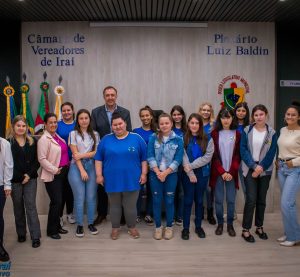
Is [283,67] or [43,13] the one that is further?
[283,67]

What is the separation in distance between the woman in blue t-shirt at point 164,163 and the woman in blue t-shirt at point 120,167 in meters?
0.13

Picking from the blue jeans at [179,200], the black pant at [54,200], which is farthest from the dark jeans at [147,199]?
the black pant at [54,200]

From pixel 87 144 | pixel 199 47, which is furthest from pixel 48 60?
pixel 87 144

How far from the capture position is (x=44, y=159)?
352cm

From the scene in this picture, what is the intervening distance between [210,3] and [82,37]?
101 inches

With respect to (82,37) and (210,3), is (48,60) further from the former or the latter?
(210,3)

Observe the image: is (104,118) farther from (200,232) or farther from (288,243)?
(288,243)

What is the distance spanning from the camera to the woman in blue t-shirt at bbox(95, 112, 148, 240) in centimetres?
359

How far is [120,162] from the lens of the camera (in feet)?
11.8

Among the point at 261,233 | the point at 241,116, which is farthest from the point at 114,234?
the point at 241,116

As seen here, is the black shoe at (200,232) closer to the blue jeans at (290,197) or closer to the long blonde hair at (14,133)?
the blue jeans at (290,197)

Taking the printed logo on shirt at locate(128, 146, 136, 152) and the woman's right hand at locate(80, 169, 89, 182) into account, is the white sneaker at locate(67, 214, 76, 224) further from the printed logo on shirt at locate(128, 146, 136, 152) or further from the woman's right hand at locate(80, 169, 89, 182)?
the printed logo on shirt at locate(128, 146, 136, 152)

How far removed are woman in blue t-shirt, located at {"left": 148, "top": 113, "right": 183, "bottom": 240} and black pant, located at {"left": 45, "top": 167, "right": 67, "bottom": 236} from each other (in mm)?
979

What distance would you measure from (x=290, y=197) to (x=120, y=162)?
1.74 meters
